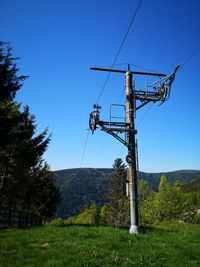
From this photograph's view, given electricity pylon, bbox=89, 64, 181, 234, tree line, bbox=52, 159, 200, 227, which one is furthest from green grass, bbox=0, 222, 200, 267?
tree line, bbox=52, 159, 200, 227

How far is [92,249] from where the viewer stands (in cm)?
1188

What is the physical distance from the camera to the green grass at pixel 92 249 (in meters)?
10.3

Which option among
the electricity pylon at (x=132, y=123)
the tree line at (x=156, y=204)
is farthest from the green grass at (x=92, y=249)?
the tree line at (x=156, y=204)

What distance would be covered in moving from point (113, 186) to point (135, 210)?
65962 millimetres

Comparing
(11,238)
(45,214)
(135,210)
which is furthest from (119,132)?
(45,214)

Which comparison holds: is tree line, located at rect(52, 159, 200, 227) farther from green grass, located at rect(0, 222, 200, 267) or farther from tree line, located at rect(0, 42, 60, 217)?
green grass, located at rect(0, 222, 200, 267)

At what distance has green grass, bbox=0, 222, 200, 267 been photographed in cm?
1034

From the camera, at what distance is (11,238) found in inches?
562

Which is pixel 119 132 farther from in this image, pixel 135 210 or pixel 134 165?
→ pixel 135 210

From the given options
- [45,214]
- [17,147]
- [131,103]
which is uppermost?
[131,103]

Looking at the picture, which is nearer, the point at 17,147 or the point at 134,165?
the point at 134,165

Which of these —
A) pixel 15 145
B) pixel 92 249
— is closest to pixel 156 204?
pixel 15 145

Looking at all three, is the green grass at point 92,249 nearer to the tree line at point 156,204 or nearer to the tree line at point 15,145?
the tree line at point 15,145

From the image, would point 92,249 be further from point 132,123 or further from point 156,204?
point 156,204
